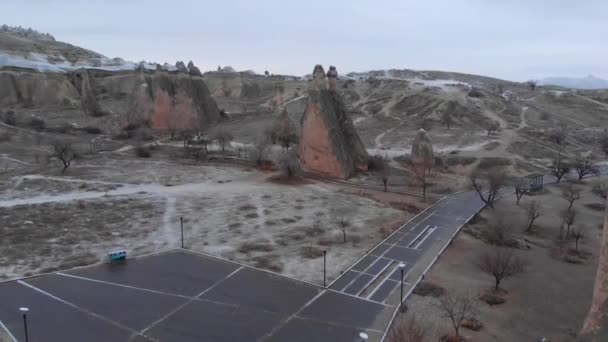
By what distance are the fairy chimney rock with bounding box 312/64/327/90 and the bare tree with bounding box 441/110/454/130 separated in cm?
2912

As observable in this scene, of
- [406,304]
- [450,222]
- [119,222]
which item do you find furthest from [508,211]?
[119,222]

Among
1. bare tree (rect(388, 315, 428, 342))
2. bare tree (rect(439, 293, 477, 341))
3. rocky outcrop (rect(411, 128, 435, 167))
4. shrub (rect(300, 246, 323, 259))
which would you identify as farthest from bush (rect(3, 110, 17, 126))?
bare tree (rect(439, 293, 477, 341))

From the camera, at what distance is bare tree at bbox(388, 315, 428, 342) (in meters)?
14.6

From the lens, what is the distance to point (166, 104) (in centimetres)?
6309

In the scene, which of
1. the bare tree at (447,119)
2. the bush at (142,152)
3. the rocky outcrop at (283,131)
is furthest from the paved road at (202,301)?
the bare tree at (447,119)

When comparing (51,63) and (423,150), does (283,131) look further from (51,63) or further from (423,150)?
(51,63)

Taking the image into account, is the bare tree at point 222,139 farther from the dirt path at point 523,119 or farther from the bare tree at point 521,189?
the dirt path at point 523,119

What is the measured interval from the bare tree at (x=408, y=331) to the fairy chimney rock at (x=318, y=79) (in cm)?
3033

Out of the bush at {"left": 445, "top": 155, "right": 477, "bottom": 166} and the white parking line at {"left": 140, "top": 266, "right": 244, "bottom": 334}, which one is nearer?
the white parking line at {"left": 140, "top": 266, "right": 244, "bottom": 334}

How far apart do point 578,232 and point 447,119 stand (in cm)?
4326

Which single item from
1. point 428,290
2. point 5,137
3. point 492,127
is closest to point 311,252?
point 428,290

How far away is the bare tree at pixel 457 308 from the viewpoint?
16.5m

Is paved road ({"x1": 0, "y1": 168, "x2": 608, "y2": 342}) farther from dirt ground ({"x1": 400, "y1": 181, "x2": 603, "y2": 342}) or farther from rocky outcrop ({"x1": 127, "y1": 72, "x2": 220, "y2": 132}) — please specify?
rocky outcrop ({"x1": 127, "y1": 72, "x2": 220, "y2": 132})

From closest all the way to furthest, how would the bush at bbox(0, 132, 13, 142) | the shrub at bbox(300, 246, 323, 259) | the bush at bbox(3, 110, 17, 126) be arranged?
the shrub at bbox(300, 246, 323, 259) → the bush at bbox(0, 132, 13, 142) → the bush at bbox(3, 110, 17, 126)
